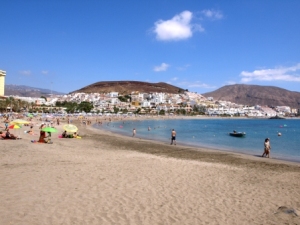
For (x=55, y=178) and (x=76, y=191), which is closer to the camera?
(x=76, y=191)

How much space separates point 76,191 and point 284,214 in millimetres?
4902

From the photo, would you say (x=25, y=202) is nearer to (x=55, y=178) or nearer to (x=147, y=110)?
(x=55, y=178)

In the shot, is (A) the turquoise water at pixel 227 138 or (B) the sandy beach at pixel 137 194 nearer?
(B) the sandy beach at pixel 137 194

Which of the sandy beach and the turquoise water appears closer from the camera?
the sandy beach

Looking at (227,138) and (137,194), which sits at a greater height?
(137,194)

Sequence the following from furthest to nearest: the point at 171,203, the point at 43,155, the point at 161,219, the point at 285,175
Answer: the point at 43,155
the point at 285,175
the point at 171,203
the point at 161,219

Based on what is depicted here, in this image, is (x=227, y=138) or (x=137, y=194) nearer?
(x=137, y=194)

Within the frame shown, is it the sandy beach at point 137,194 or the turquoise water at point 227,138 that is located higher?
the sandy beach at point 137,194

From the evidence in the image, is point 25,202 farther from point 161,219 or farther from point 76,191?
point 161,219

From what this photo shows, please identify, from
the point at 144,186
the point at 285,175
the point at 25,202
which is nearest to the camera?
the point at 25,202

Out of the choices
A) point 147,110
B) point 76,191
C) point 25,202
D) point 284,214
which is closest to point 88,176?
point 76,191

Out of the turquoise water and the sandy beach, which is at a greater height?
the sandy beach

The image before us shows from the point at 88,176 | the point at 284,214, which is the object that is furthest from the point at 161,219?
the point at 88,176

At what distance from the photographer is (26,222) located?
4.70m
